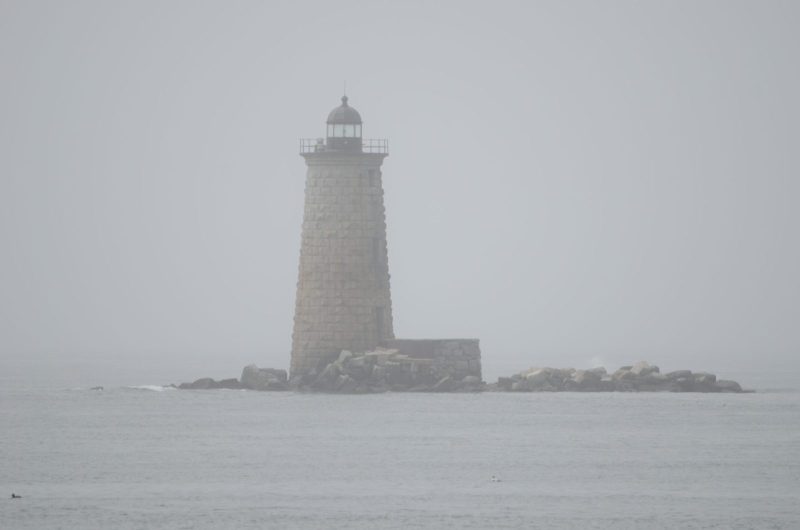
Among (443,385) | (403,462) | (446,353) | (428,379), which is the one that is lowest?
(403,462)

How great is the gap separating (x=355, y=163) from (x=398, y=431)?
12551 millimetres

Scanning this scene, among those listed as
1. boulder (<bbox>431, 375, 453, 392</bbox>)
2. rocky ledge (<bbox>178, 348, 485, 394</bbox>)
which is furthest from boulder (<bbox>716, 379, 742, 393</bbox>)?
boulder (<bbox>431, 375, 453, 392</bbox>)

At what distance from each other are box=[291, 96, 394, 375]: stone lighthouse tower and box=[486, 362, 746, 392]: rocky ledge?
18.4 ft

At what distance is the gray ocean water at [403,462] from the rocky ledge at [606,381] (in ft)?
1.84

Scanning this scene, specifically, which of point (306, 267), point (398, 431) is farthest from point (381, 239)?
point (398, 431)

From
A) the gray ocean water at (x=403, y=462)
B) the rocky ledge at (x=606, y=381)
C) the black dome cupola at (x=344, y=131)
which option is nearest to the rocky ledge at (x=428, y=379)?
the rocky ledge at (x=606, y=381)

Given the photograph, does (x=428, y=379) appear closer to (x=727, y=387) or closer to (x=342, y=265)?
(x=342, y=265)

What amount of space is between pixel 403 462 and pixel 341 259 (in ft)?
54.4

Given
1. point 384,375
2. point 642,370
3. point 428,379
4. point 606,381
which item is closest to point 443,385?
point 428,379

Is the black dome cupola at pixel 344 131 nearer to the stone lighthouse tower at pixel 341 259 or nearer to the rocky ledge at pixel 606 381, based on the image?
the stone lighthouse tower at pixel 341 259

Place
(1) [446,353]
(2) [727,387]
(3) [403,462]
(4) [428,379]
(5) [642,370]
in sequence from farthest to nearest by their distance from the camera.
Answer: (2) [727,387] → (5) [642,370] → (1) [446,353] → (4) [428,379] → (3) [403,462]

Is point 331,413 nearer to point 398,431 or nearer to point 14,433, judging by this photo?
point 398,431

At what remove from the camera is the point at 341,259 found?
62.9m

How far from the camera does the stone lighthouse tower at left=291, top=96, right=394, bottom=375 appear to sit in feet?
206
